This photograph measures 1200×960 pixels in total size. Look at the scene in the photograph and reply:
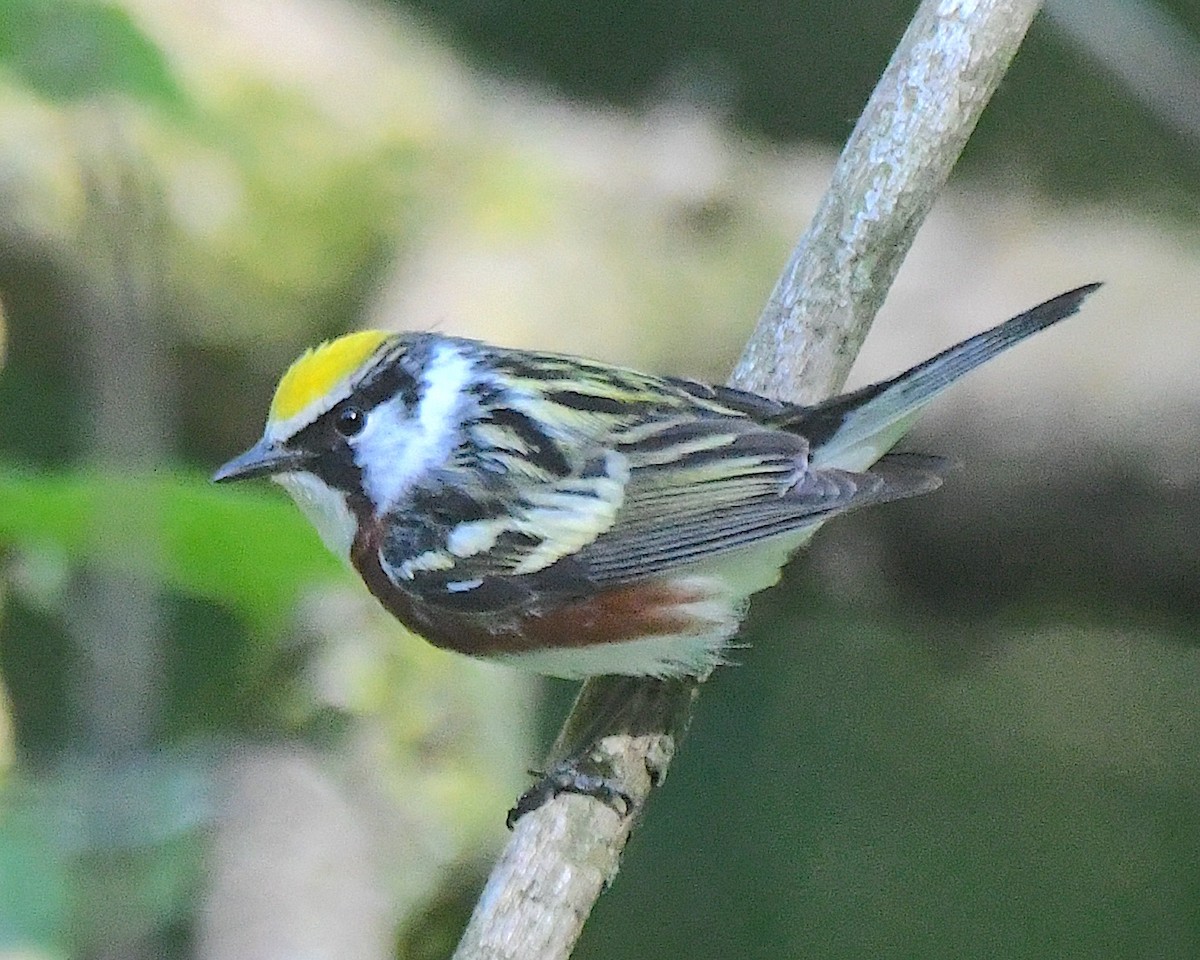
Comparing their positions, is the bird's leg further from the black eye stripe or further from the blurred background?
the black eye stripe

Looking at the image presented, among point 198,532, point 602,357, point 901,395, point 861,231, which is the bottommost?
point 602,357

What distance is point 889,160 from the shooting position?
228 cm

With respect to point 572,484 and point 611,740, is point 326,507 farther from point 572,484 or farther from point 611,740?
point 611,740

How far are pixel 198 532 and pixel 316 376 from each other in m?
0.75

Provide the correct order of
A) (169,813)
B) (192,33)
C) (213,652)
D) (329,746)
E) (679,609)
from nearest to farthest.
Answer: (169,813), (679,609), (329,746), (213,652), (192,33)

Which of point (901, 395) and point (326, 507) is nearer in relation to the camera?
point (901, 395)

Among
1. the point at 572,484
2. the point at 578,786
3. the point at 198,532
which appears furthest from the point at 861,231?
the point at 198,532

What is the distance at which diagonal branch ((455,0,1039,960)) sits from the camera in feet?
7.34

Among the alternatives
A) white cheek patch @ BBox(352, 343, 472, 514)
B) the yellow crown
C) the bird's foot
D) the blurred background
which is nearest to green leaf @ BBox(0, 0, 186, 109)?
the blurred background

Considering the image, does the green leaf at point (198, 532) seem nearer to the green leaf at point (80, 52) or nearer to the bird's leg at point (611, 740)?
the green leaf at point (80, 52)

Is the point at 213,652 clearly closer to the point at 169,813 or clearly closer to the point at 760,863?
the point at 169,813

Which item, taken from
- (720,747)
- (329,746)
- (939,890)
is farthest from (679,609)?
(939,890)

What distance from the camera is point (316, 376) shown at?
2.23m

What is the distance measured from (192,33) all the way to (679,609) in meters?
2.14
